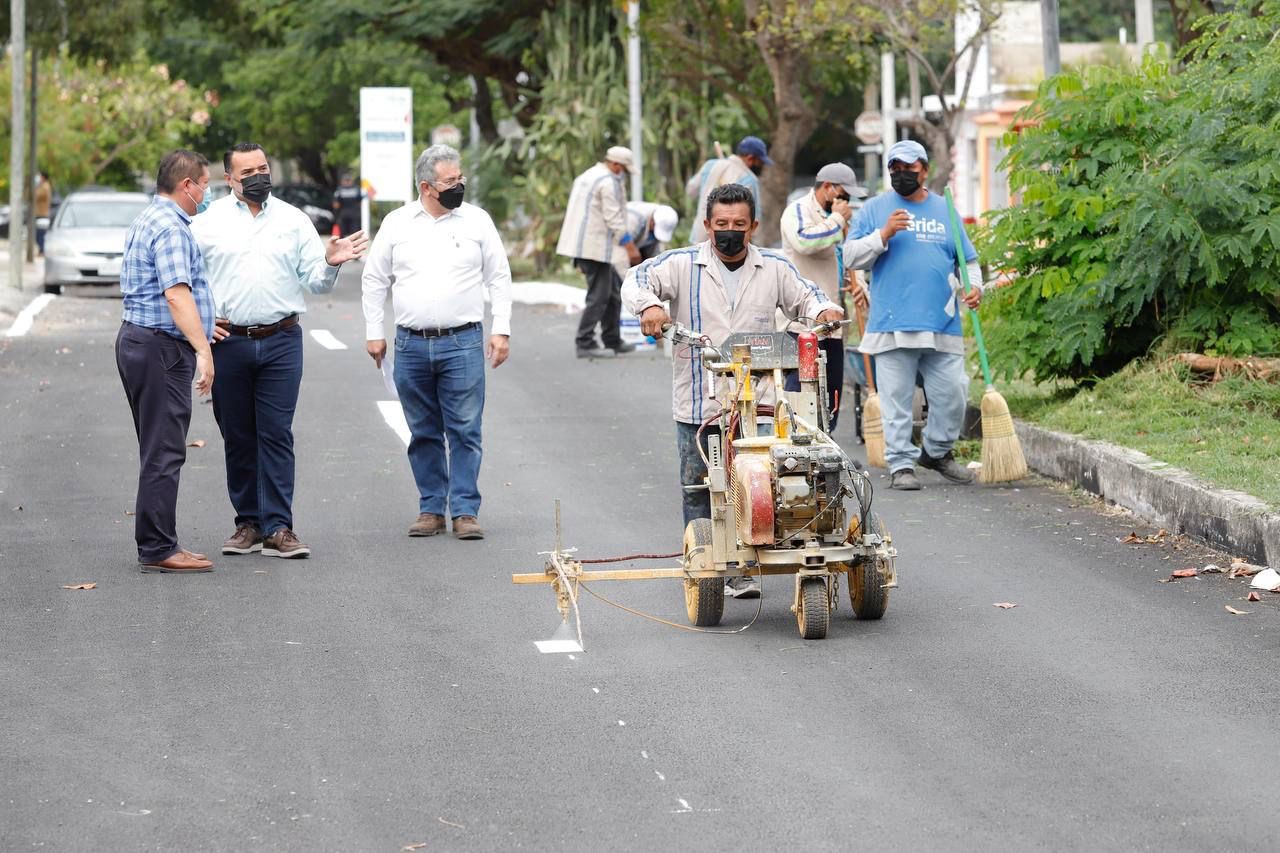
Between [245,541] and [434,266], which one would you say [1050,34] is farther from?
[245,541]

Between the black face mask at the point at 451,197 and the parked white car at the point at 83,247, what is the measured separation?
1928 centimetres

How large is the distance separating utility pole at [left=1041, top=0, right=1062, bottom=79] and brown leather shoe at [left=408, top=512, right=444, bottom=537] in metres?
8.79

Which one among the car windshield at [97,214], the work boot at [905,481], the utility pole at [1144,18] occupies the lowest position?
the work boot at [905,481]

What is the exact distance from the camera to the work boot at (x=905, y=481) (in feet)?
35.8

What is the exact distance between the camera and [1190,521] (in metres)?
9.25

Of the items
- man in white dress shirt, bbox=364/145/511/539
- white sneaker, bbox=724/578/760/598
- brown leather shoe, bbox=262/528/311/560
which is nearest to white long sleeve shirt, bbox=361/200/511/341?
man in white dress shirt, bbox=364/145/511/539

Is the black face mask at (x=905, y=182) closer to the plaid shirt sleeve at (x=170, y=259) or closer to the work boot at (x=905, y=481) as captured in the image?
the work boot at (x=905, y=481)

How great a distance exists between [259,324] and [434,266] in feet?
2.94

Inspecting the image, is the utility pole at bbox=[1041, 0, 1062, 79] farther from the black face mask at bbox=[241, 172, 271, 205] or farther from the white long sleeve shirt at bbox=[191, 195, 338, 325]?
the black face mask at bbox=[241, 172, 271, 205]

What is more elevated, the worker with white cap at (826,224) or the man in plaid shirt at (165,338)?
the worker with white cap at (826,224)

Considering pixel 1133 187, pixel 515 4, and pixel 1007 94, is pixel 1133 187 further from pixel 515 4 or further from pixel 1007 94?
pixel 1007 94

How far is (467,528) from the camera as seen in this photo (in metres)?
9.52

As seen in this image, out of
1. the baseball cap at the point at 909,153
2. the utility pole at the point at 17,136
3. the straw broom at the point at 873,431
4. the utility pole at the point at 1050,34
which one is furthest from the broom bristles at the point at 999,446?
the utility pole at the point at 17,136

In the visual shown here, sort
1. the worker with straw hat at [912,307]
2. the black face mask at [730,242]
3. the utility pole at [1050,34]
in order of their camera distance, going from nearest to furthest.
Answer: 1. the black face mask at [730,242]
2. the worker with straw hat at [912,307]
3. the utility pole at [1050,34]
